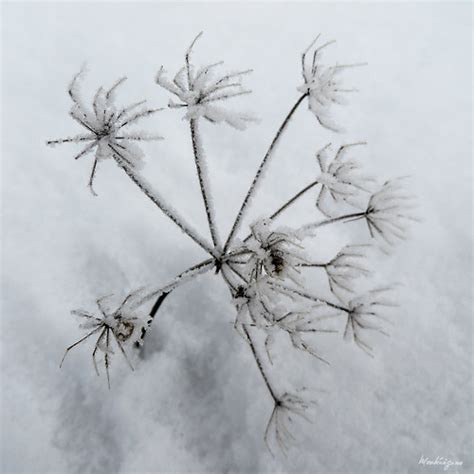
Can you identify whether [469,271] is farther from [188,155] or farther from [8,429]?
[8,429]

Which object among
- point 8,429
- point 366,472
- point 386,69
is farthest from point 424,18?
point 8,429

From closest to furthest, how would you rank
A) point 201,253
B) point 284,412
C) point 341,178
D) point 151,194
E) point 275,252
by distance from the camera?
point 275,252
point 151,194
point 341,178
point 284,412
point 201,253

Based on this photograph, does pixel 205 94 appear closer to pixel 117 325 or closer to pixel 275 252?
pixel 275 252

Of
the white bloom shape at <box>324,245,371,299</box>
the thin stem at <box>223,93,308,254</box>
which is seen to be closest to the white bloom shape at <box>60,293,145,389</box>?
the thin stem at <box>223,93,308,254</box>

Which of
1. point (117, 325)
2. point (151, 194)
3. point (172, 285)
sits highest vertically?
point (151, 194)

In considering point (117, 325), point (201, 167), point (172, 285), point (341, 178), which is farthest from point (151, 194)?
point (341, 178)

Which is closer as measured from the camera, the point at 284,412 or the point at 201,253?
the point at 284,412
